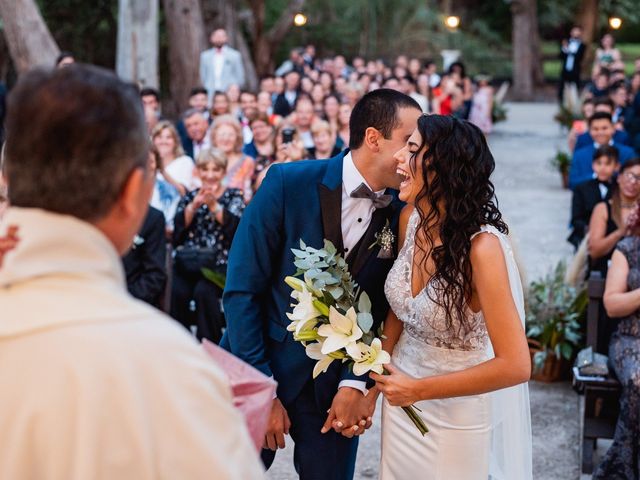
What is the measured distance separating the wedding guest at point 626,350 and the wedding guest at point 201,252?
2.95 meters

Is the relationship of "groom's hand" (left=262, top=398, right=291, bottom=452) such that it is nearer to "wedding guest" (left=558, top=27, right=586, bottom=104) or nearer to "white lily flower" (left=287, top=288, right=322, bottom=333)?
"white lily flower" (left=287, top=288, right=322, bottom=333)

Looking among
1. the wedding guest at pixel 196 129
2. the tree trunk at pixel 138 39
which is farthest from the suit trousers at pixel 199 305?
the tree trunk at pixel 138 39

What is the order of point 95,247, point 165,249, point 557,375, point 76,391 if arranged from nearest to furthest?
point 76,391 → point 95,247 → point 165,249 → point 557,375

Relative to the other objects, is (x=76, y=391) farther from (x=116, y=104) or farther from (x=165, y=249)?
(x=165, y=249)

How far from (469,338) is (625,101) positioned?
15.0 meters

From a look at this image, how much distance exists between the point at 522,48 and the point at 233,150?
27162mm

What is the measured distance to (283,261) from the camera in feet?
12.9

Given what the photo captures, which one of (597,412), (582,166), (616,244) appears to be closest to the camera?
(597,412)

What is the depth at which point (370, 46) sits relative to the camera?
37500 millimetres

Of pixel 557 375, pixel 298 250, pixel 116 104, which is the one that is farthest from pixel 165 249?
pixel 116 104

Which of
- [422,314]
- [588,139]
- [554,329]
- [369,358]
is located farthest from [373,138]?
[588,139]

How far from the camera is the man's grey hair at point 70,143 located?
171 cm

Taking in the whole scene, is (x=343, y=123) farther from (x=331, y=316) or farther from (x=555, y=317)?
(x=331, y=316)

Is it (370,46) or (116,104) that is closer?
(116,104)
